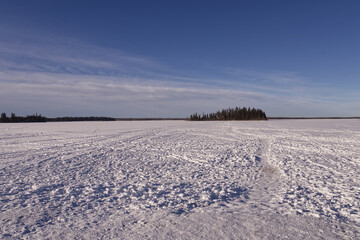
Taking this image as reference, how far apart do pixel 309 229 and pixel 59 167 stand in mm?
8281

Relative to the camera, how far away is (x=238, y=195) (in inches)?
236

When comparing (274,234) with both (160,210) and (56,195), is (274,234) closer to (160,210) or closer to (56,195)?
(160,210)

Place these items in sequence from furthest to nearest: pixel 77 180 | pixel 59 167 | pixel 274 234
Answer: pixel 59 167 < pixel 77 180 < pixel 274 234

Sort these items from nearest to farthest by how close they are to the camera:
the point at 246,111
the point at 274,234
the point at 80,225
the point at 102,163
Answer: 1. the point at 274,234
2. the point at 80,225
3. the point at 102,163
4. the point at 246,111

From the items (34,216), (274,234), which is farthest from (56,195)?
(274,234)

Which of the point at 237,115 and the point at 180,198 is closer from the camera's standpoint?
the point at 180,198

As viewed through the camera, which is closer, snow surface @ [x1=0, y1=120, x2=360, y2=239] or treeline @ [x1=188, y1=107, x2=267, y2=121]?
snow surface @ [x1=0, y1=120, x2=360, y2=239]

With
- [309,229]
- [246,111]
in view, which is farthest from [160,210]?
[246,111]

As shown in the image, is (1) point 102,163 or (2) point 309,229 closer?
(2) point 309,229

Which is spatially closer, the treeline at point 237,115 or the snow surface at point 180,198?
the snow surface at point 180,198

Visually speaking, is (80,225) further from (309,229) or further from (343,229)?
(343,229)

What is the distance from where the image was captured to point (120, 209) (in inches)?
201

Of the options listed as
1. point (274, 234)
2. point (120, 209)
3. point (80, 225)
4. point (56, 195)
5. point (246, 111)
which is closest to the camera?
point (274, 234)

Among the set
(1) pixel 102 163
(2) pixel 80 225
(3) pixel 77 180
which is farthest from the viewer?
(1) pixel 102 163
